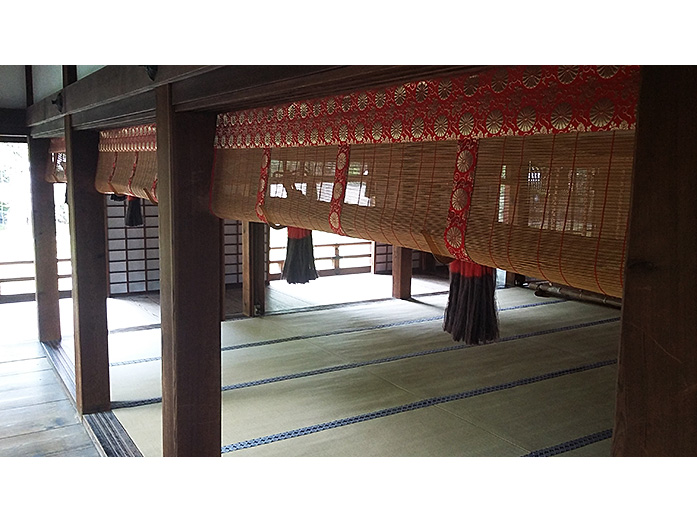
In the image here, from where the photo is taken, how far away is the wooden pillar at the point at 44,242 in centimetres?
568

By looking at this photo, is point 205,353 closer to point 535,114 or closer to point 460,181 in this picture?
point 460,181

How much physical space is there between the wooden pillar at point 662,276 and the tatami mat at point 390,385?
2905 millimetres

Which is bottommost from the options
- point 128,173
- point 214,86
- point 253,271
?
point 253,271

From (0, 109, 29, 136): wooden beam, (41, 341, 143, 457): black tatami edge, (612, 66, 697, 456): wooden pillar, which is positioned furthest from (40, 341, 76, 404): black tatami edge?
(612, 66, 697, 456): wooden pillar

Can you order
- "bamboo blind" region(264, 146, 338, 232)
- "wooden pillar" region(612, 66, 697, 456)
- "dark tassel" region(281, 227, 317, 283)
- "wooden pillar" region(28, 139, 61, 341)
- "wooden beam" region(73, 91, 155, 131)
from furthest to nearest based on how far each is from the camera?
"dark tassel" region(281, 227, 317, 283) < "wooden pillar" region(28, 139, 61, 341) < "wooden beam" region(73, 91, 155, 131) < "bamboo blind" region(264, 146, 338, 232) < "wooden pillar" region(612, 66, 697, 456)

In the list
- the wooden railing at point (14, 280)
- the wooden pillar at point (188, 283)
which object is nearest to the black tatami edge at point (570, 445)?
the wooden pillar at point (188, 283)

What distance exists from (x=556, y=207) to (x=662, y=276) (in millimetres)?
526

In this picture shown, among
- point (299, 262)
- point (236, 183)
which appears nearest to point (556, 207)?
point (236, 183)

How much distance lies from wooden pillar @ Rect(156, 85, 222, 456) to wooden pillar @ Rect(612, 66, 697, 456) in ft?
5.65

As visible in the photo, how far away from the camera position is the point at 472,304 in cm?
357

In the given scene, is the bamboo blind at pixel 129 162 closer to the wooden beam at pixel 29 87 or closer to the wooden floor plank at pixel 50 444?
the wooden floor plank at pixel 50 444

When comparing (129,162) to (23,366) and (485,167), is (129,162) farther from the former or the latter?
(23,366)

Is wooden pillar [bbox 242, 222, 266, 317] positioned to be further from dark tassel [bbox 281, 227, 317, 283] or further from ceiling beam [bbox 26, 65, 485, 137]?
ceiling beam [bbox 26, 65, 485, 137]

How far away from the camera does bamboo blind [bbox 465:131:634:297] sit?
3.77 feet
